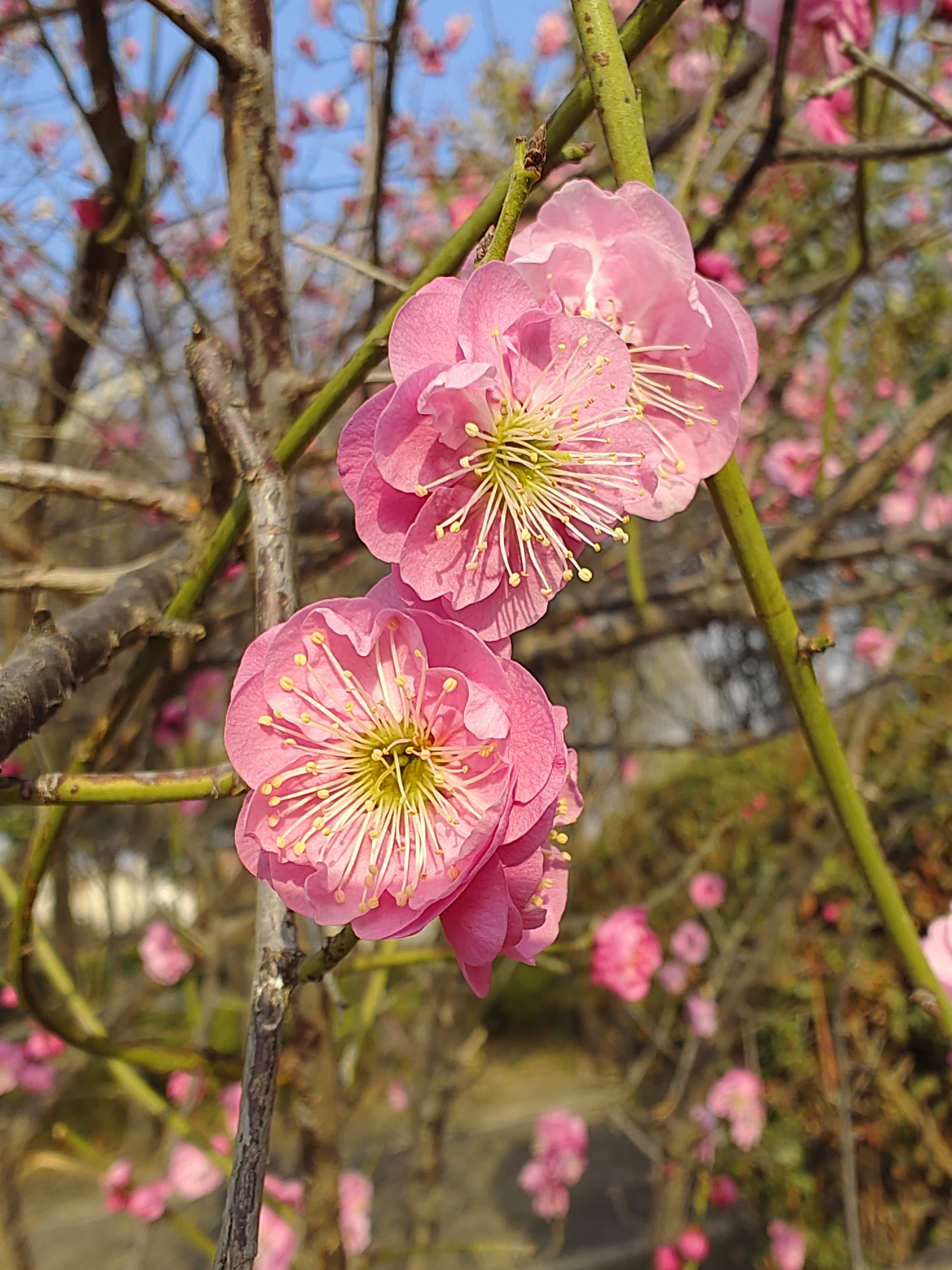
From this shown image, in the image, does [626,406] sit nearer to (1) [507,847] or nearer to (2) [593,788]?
(1) [507,847]

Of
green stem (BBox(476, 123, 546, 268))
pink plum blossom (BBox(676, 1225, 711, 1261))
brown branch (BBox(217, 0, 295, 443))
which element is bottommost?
pink plum blossom (BBox(676, 1225, 711, 1261))

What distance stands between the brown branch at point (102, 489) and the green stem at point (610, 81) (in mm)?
659

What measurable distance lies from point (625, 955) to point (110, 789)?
2045 millimetres

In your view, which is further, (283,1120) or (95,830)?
(95,830)

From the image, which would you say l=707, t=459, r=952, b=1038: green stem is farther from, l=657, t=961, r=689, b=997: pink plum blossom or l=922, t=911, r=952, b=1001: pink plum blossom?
l=657, t=961, r=689, b=997: pink plum blossom

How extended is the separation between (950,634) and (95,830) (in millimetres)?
4225

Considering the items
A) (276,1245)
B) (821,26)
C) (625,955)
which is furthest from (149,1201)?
(821,26)

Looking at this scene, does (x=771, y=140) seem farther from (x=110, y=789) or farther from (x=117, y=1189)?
(x=117, y=1189)

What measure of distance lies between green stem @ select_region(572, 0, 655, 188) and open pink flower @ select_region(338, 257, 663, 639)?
0.08 metres

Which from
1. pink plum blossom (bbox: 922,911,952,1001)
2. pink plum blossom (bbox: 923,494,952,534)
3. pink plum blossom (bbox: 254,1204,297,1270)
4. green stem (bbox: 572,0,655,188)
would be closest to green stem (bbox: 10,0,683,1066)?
green stem (bbox: 572,0,655,188)

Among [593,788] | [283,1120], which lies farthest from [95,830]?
[593,788]

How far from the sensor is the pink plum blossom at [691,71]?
3.10 meters

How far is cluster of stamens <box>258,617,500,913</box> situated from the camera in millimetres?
568

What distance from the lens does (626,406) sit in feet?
2.12
